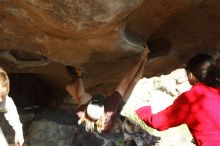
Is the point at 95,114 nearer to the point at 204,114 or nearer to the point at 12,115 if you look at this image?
the point at 12,115

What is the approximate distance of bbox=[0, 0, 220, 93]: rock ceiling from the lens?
17.4 ft

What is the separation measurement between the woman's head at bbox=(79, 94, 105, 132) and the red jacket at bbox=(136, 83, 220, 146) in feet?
4.66

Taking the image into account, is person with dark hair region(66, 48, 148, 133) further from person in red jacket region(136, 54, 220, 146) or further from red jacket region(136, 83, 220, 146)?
red jacket region(136, 83, 220, 146)

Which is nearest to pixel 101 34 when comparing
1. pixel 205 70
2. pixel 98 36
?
pixel 98 36

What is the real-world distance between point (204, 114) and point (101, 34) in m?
2.00

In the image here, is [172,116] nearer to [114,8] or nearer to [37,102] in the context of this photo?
[114,8]

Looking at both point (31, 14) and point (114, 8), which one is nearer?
point (114, 8)

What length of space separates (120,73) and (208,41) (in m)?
1.63

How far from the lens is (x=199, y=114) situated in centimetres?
453

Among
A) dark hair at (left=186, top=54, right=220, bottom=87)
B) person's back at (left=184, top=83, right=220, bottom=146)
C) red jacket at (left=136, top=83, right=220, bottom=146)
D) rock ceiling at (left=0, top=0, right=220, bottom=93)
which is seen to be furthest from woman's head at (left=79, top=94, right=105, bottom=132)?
person's back at (left=184, top=83, right=220, bottom=146)

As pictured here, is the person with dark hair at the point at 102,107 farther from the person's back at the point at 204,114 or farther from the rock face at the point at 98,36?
the person's back at the point at 204,114

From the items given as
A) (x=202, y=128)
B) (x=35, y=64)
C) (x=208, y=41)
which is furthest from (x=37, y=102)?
(x=202, y=128)

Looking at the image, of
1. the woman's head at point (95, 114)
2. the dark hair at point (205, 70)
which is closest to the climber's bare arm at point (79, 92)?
the woman's head at point (95, 114)

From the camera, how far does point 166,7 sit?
20.9ft
